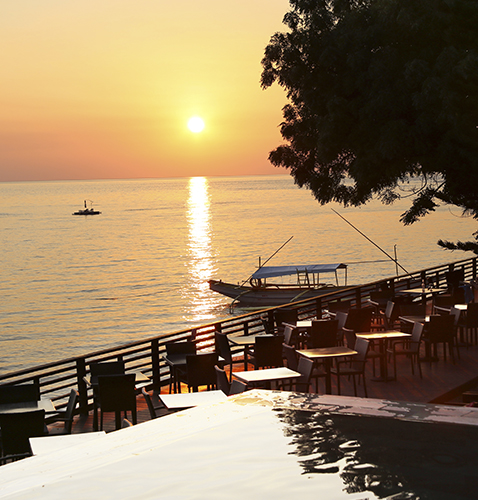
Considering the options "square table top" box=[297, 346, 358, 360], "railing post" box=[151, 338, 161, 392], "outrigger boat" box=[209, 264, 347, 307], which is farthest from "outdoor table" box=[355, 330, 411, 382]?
"outrigger boat" box=[209, 264, 347, 307]

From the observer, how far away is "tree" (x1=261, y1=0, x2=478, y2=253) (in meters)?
13.9

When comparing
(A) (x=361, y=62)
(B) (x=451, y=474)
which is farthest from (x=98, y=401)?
(A) (x=361, y=62)

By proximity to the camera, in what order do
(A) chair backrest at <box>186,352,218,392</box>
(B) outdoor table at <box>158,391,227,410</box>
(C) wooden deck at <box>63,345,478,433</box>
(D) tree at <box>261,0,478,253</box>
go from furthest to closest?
(D) tree at <box>261,0,478,253</box> < (C) wooden deck at <box>63,345,478,433</box> < (A) chair backrest at <box>186,352,218,392</box> < (B) outdoor table at <box>158,391,227,410</box>

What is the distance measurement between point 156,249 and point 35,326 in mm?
39856

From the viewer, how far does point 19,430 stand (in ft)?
19.1

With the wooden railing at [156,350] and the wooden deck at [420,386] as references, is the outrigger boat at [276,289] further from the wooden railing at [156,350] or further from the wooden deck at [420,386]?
the wooden deck at [420,386]

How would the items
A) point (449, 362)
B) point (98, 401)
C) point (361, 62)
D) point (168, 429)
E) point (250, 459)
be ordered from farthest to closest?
point (361, 62) → point (449, 362) → point (98, 401) → point (168, 429) → point (250, 459)

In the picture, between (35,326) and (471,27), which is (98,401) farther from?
(35,326)

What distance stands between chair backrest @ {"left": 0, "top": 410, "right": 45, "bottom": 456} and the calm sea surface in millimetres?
20114

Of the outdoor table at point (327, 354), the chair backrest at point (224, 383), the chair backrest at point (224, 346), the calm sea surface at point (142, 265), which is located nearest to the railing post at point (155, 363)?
the chair backrest at point (224, 346)

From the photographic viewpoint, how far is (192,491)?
4.01 m

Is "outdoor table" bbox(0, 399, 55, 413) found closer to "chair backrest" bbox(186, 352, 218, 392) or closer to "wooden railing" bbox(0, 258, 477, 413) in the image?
"wooden railing" bbox(0, 258, 477, 413)

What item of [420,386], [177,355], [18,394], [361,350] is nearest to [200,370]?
[177,355]

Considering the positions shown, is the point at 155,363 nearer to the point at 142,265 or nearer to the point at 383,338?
the point at 383,338
